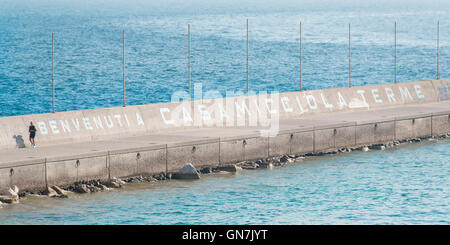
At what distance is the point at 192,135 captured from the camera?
1638 inches

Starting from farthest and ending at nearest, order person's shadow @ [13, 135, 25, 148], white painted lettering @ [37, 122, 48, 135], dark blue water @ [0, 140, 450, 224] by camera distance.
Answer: white painted lettering @ [37, 122, 48, 135] < person's shadow @ [13, 135, 25, 148] < dark blue water @ [0, 140, 450, 224]

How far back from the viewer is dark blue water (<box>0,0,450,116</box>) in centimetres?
9200

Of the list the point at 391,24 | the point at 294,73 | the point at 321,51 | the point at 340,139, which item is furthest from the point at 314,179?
the point at 391,24

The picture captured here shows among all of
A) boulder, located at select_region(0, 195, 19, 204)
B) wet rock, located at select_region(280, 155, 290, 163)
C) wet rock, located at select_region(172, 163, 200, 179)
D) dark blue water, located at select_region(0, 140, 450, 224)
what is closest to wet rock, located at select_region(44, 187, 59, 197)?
dark blue water, located at select_region(0, 140, 450, 224)

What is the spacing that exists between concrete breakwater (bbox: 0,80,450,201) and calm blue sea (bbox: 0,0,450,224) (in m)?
1.04

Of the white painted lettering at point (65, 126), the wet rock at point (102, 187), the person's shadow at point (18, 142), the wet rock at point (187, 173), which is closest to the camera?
the wet rock at point (102, 187)

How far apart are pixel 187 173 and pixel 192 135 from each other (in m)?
3.12

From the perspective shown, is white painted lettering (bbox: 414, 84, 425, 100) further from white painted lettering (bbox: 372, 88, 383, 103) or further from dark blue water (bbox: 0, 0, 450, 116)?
dark blue water (bbox: 0, 0, 450, 116)

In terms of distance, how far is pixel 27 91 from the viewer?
9006 centimetres

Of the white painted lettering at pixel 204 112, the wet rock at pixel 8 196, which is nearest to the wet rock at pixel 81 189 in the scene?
the wet rock at pixel 8 196

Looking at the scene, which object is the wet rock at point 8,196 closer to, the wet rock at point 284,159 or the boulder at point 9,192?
the boulder at point 9,192

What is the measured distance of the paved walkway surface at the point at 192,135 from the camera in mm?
35812

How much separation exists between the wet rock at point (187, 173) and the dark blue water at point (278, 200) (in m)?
0.45

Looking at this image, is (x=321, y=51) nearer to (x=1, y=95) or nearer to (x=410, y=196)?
(x=1, y=95)
